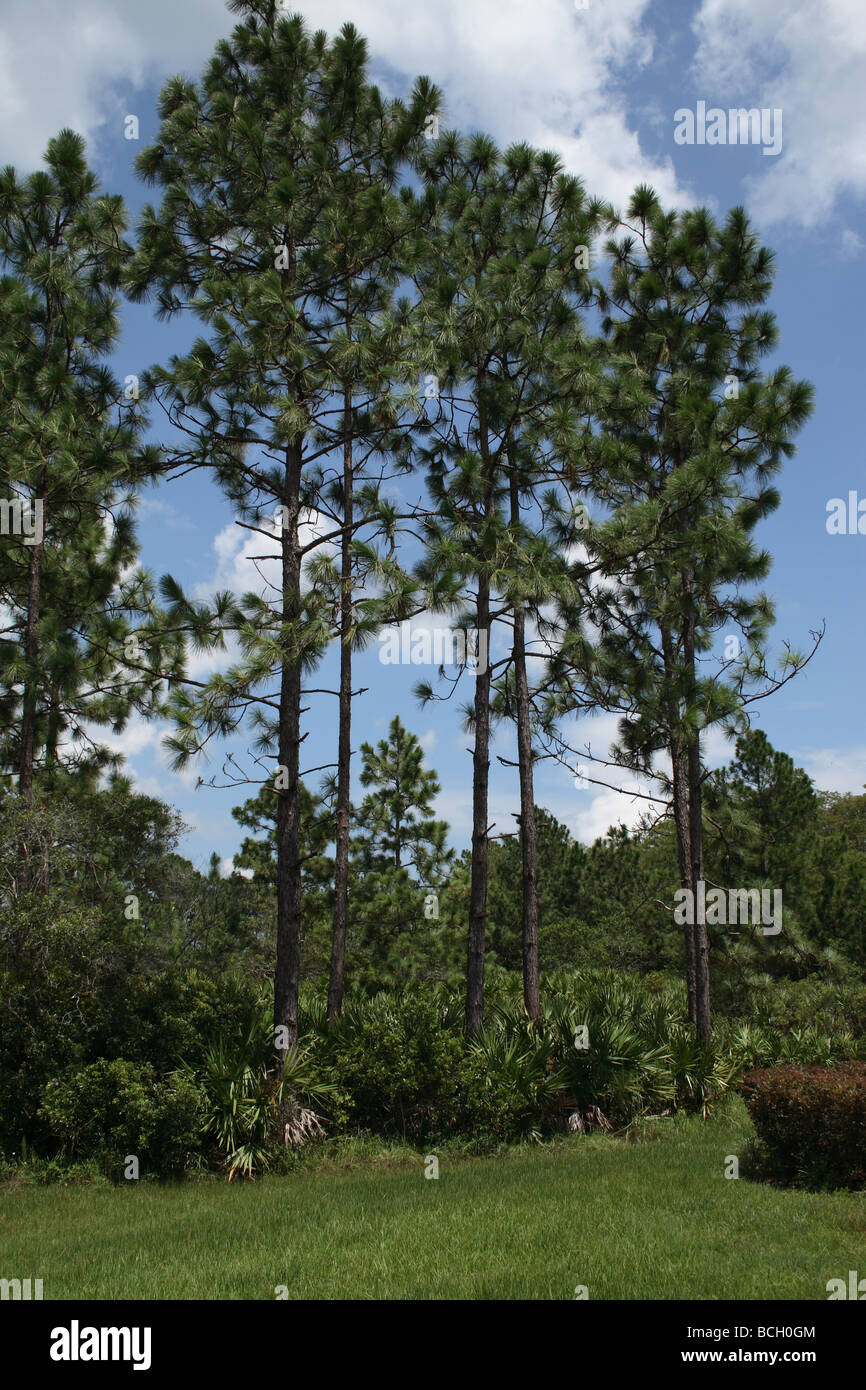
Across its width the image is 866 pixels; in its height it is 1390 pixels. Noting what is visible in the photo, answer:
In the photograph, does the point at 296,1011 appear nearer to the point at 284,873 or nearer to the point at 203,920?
the point at 284,873

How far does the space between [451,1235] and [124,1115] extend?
544cm

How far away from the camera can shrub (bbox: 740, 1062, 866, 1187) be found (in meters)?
9.05

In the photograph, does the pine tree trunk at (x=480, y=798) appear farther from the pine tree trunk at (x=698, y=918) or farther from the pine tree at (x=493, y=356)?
the pine tree trunk at (x=698, y=918)

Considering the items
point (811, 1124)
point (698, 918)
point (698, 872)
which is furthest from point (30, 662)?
point (811, 1124)

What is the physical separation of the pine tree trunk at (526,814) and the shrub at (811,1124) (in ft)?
15.8

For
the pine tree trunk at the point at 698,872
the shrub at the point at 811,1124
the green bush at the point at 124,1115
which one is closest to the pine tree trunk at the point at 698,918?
the pine tree trunk at the point at 698,872

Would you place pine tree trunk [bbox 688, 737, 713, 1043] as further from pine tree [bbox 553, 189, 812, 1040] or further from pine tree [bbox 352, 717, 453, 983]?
pine tree [bbox 352, 717, 453, 983]

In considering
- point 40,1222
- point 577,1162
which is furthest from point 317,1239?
point 577,1162

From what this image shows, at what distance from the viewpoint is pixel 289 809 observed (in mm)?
12695

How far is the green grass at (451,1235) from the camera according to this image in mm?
6188

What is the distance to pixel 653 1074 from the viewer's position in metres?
13.4

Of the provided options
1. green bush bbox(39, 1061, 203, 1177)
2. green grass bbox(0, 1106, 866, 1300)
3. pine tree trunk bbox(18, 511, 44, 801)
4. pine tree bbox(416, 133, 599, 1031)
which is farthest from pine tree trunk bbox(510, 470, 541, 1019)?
pine tree trunk bbox(18, 511, 44, 801)

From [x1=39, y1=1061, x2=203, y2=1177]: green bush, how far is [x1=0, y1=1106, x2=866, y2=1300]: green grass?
569 millimetres
